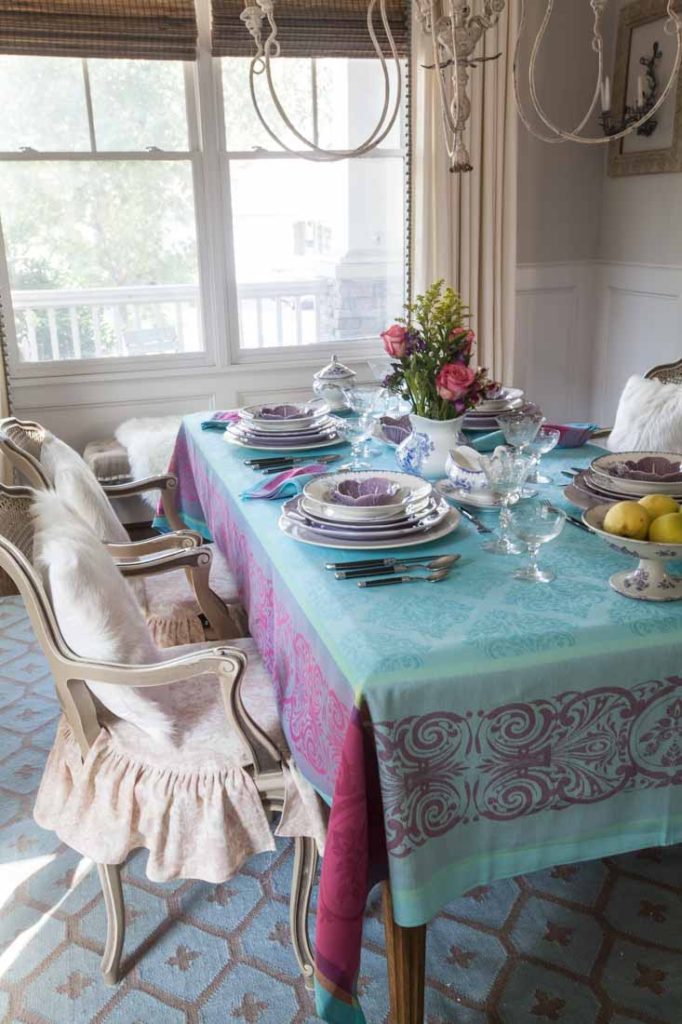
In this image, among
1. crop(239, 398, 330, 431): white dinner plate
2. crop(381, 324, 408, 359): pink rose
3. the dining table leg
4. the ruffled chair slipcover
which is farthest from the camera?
crop(239, 398, 330, 431): white dinner plate

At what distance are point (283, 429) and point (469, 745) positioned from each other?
131cm

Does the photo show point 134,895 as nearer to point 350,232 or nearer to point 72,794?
point 72,794

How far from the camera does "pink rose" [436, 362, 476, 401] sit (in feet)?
5.99

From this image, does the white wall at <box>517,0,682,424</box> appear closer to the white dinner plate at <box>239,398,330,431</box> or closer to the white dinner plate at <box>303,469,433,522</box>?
the white dinner plate at <box>239,398,330,431</box>

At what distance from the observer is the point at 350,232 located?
4.06m

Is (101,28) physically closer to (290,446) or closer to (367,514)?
(290,446)

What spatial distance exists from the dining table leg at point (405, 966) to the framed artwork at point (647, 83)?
339 cm

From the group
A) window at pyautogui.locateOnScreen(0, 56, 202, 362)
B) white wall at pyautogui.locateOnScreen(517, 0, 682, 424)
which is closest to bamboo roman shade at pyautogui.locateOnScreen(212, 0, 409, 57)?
window at pyautogui.locateOnScreen(0, 56, 202, 362)

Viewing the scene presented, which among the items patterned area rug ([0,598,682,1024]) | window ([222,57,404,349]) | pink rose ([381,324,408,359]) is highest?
window ([222,57,404,349])

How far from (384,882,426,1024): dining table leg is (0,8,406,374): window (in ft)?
10.1

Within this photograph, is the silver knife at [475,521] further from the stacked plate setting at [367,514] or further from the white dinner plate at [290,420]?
the white dinner plate at [290,420]

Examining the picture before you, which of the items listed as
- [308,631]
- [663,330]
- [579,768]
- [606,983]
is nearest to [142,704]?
[308,631]

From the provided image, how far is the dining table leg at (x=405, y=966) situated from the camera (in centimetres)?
125

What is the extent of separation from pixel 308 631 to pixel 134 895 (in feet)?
2.91
